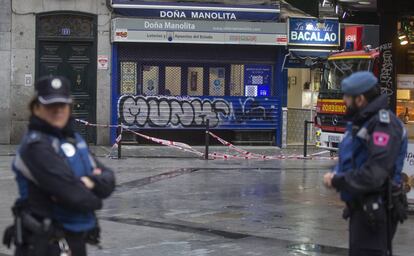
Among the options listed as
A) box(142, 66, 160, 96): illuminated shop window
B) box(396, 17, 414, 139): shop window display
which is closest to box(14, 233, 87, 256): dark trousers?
box(396, 17, 414, 139): shop window display

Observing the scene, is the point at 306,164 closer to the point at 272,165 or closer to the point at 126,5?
the point at 272,165

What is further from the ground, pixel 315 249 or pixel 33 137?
pixel 33 137

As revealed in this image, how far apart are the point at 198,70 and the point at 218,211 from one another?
1085cm

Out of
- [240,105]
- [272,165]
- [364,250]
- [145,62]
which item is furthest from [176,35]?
[364,250]

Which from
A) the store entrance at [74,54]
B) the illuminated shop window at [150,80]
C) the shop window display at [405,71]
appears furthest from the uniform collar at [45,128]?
the illuminated shop window at [150,80]

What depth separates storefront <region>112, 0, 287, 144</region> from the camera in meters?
19.6

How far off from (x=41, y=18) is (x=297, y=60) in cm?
764

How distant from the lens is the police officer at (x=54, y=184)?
149 inches

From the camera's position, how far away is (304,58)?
805 inches

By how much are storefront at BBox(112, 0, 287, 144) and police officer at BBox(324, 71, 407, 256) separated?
15063 mm

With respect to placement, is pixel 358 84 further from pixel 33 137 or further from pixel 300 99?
pixel 300 99

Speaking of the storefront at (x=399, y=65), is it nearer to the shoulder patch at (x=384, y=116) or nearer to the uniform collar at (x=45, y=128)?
the shoulder patch at (x=384, y=116)

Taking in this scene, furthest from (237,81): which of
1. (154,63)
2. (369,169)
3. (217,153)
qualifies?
(369,169)

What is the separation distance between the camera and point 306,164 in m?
16.6
